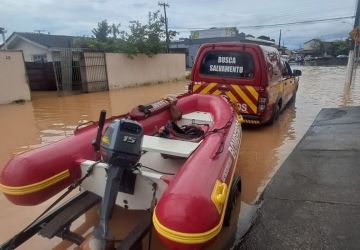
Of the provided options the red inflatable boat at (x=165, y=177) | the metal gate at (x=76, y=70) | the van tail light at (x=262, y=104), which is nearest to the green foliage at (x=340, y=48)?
the metal gate at (x=76, y=70)

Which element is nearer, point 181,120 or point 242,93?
point 181,120

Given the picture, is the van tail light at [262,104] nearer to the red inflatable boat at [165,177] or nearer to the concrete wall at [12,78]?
the red inflatable boat at [165,177]

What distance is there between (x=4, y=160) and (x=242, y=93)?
4720 mm

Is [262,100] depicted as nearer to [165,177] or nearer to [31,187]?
[165,177]

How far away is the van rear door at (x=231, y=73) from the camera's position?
6652 mm

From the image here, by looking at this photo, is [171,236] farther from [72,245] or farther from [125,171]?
[72,245]

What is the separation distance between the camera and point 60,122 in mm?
8570

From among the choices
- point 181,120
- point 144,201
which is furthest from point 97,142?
point 181,120

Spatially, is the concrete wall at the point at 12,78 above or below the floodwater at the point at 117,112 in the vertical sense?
above

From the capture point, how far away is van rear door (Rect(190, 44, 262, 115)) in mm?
6652

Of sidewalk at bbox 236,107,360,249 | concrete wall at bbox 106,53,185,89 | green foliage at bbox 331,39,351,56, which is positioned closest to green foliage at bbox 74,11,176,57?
concrete wall at bbox 106,53,185,89

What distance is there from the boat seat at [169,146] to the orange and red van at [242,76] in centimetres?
354

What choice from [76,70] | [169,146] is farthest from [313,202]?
[76,70]

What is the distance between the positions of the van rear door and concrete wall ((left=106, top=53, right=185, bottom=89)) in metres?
10.4
